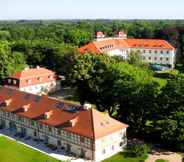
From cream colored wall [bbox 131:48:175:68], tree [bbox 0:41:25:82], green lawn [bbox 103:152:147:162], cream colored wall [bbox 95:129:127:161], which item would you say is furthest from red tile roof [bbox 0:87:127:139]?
cream colored wall [bbox 131:48:175:68]

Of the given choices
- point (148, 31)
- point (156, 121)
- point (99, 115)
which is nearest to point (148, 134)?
point (156, 121)

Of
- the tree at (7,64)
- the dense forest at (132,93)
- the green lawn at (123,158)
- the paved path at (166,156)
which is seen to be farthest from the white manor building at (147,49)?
the green lawn at (123,158)

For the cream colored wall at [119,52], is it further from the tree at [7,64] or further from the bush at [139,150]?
the bush at [139,150]

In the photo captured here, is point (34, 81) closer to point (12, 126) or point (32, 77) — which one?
point (32, 77)

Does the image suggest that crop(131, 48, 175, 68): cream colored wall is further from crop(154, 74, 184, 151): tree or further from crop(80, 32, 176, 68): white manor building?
crop(154, 74, 184, 151): tree

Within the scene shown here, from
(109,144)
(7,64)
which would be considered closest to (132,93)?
(109,144)

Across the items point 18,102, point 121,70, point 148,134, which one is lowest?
point 148,134

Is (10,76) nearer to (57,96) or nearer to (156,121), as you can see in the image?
(57,96)
